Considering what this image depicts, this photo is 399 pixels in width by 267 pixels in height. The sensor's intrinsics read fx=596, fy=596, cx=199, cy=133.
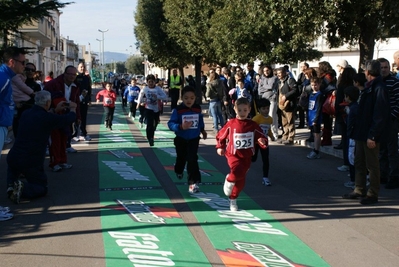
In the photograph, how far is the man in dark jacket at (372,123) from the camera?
27.1ft

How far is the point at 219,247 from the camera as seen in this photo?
6.45m

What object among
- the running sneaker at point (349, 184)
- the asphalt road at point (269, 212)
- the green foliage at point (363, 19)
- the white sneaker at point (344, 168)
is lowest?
the asphalt road at point (269, 212)

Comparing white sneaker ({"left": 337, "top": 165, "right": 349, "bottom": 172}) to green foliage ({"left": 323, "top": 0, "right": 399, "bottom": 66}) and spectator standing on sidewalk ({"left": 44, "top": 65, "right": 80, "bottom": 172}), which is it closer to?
green foliage ({"left": 323, "top": 0, "right": 399, "bottom": 66})

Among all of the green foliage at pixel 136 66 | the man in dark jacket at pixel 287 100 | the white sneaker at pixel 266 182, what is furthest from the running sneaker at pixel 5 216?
the green foliage at pixel 136 66

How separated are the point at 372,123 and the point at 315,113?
15.8 ft

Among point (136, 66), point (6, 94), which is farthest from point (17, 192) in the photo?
point (136, 66)

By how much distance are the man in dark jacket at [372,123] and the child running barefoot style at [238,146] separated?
155 centimetres

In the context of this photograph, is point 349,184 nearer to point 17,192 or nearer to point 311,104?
point 311,104

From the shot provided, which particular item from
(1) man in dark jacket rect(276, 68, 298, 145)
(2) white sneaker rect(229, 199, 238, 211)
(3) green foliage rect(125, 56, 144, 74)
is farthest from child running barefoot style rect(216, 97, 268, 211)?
(3) green foliage rect(125, 56, 144, 74)

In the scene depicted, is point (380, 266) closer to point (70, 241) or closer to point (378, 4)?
point (70, 241)

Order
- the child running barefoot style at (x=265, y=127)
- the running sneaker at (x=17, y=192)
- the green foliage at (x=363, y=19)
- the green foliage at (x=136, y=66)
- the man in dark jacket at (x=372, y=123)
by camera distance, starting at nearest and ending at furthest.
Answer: the man in dark jacket at (x=372, y=123) < the running sneaker at (x=17, y=192) < the child running barefoot style at (x=265, y=127) < the green foliage at (x=363, y=19) < the green foliage at (x=136, y=66)

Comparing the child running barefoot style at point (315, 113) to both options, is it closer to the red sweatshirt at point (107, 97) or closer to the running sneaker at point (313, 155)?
the running sneaker at point (313, 155)

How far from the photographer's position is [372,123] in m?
8.33

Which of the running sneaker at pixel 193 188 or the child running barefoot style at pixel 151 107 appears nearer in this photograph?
the running sneaker at pixel 193 188
